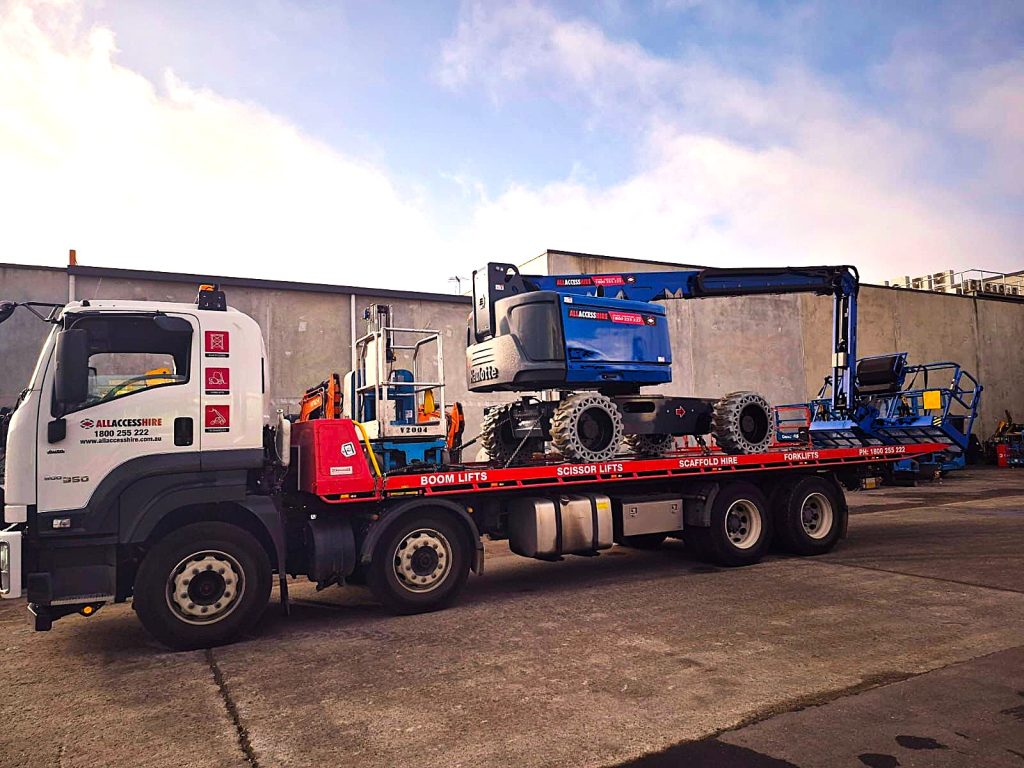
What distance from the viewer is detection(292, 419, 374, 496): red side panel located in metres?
7.20

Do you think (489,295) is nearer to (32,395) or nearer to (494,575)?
(494,575)

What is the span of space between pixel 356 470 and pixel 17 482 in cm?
283

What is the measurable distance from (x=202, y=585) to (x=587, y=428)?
4763mm

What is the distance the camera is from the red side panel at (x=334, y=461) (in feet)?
23.6

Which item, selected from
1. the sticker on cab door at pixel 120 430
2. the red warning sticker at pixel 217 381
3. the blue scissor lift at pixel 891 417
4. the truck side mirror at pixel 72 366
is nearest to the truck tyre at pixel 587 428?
the red warning sticker at pixel 217 381

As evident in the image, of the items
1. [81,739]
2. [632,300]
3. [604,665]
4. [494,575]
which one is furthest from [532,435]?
[81,739]

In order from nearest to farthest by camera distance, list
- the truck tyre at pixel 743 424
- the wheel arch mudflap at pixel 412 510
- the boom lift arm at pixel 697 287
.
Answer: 1. the wheel arch mudflap at pixel 412 510
2. the boom lift arm at pixel 697 287
3. the truck tyre at pixel 743 424

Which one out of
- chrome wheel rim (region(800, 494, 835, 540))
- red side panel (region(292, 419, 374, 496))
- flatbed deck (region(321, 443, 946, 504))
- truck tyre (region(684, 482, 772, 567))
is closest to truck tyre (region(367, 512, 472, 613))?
flatbed deck (region(321, 443, 946, 504))

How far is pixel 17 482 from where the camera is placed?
242 inches

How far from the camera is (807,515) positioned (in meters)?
10.7

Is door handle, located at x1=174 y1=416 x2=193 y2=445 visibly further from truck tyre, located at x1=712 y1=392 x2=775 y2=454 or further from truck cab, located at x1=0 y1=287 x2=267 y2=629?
truck tyre, located at x1=712 y1=392 x2=775 y2=454

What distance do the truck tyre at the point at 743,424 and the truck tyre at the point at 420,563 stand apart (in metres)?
4.40

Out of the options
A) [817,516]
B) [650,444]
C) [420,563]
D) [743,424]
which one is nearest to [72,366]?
[420,563]

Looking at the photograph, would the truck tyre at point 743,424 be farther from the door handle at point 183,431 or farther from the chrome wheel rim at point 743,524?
the door handle at point 183,431
